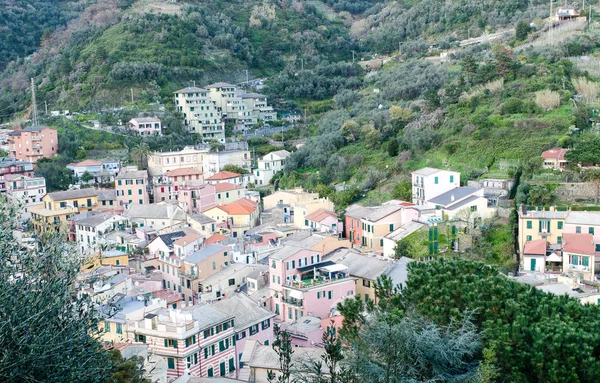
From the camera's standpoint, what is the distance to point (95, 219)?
3744 cm

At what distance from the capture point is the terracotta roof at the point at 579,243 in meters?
24.5

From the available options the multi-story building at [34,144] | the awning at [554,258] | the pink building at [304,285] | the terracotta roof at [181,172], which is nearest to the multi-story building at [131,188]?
the terracotta roof at [181,172]

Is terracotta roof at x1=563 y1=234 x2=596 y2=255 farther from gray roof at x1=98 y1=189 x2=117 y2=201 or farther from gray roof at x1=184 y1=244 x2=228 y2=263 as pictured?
gray roof at x1=98 y1=189 x2=117 y2=201

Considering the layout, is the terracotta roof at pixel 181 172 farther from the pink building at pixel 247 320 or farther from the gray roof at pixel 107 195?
the pink building at pixel 247 320

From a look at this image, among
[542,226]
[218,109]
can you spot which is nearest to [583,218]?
[542,226]

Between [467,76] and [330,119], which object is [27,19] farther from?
[467,76]

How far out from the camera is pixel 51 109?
60.6 metres

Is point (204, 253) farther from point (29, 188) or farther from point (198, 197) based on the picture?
point (29, 188)

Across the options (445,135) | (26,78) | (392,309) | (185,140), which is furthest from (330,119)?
(392,309)

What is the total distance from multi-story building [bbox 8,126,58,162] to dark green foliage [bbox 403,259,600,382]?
3781cm

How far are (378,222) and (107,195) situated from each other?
63.0 ft

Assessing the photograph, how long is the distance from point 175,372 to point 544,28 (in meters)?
44.5

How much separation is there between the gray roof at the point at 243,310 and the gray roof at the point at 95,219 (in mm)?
16190

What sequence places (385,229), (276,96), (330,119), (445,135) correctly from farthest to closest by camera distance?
(276,96) → (330,119) → (445,135) → (385,229)
